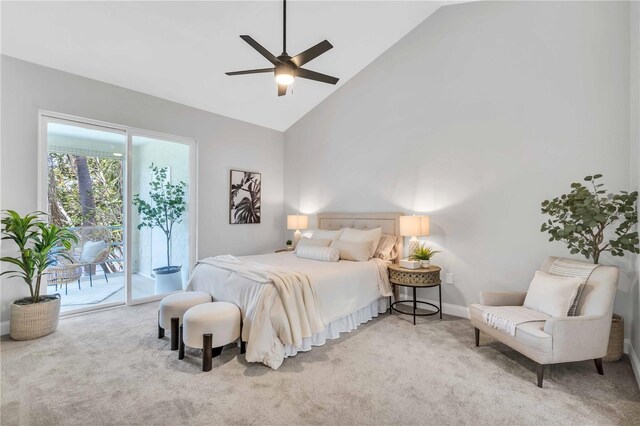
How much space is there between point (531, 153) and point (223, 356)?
3892 millimetres

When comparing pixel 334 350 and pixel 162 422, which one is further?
pixel 334 350

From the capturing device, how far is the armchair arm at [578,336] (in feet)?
7.42

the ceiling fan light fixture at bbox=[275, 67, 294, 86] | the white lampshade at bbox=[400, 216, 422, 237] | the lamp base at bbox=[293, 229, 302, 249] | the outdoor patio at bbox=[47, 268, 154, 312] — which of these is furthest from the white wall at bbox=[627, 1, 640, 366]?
the outdoor patio at bbox=[47, 268, 154, 312]

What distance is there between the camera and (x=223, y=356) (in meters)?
2.78

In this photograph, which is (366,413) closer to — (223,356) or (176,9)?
(223,356)

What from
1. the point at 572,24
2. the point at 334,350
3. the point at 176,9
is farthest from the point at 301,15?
the point at 334,350

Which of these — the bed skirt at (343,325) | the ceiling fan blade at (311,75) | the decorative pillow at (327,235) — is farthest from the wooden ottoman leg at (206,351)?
the ceiling fan blade at (311,75)

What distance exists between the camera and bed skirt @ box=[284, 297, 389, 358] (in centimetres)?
288

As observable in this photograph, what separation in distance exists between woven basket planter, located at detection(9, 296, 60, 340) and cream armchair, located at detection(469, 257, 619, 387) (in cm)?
454

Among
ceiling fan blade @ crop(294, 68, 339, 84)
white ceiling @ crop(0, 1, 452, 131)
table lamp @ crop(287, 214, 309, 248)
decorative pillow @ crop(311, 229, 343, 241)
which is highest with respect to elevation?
white ceiling @ crop(0, 1, 452, 131)

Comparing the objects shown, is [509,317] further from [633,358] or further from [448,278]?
[448,278]

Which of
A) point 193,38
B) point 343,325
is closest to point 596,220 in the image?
point 343,325

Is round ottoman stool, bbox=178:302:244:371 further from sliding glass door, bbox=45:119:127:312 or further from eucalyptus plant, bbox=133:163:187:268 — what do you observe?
eucalyptus plant, bbox=133:163:187:268

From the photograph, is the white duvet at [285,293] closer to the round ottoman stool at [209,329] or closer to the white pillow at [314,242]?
the round ottoman stool at [209,329]
